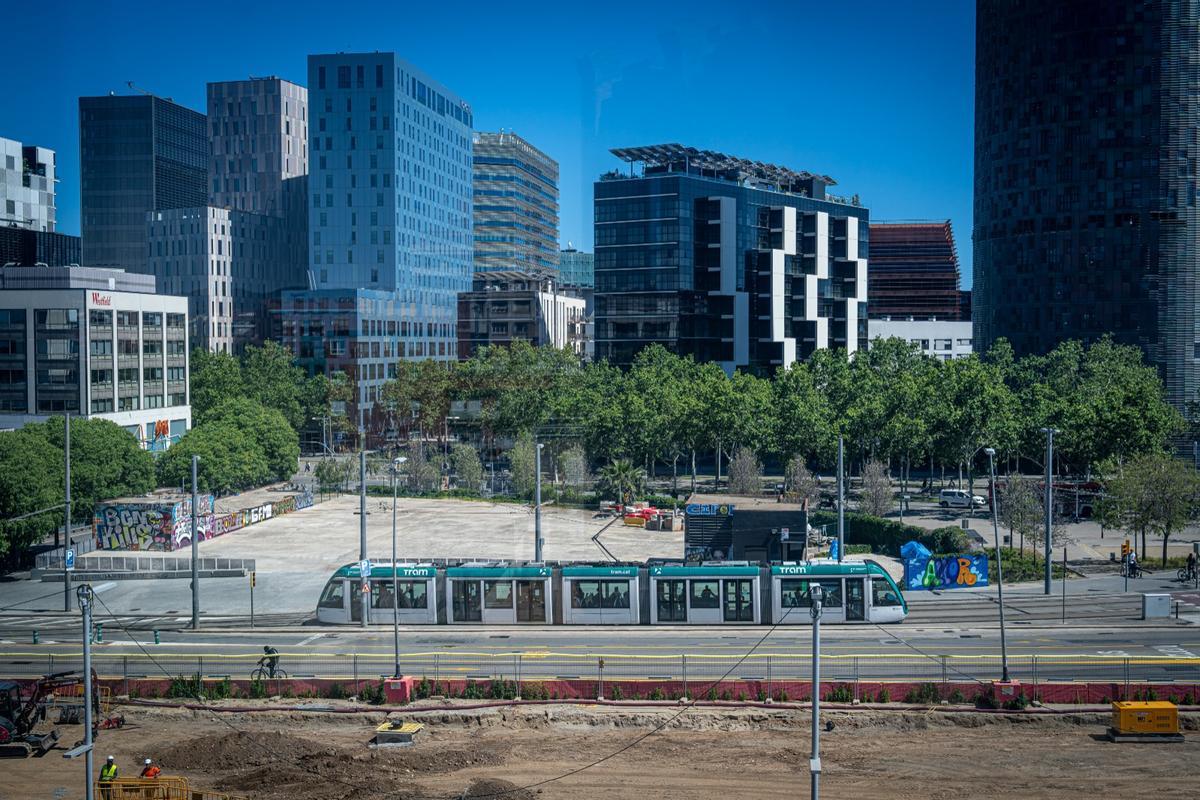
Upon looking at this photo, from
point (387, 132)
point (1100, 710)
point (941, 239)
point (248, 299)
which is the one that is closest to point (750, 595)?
point (1100, 710)

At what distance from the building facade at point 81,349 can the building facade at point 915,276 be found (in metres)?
133

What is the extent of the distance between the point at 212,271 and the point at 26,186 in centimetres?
3988

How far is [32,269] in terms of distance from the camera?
74.2 meters

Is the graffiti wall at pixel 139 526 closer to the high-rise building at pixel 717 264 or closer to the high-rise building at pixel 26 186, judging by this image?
the high-rise building at pixel 26 186

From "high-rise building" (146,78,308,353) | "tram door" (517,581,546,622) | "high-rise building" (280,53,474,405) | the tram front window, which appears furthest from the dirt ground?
"high-rise building" (146,78,308,353)

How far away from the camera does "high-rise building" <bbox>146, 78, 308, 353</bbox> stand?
134m

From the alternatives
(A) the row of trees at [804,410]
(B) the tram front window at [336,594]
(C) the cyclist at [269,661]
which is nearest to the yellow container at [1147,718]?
(C) the cyclist at [269,661]

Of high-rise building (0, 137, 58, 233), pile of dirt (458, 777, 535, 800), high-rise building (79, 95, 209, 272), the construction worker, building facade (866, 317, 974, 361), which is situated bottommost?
pile of dirt (458, 777, 535, 800)

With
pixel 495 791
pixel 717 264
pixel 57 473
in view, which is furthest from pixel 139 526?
pixel 717 264

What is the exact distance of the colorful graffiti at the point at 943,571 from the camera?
45.6 metres

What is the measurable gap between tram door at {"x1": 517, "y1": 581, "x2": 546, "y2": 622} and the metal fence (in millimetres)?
4028

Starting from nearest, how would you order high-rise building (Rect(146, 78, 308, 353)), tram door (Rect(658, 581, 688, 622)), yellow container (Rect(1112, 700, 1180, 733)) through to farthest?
yellow container (Rect(1112, 700, 1180, 733)) < tram door (Rect(658, 581, 688, 622)) < high-rise building (Rect(146, 78, 308, 353))

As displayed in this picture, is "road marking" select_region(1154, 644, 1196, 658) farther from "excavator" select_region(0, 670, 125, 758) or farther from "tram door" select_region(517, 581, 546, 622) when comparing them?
"excavator" select_region(0, 670, 125, 758)

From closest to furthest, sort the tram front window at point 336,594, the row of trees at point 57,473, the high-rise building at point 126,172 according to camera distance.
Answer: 1. the tram front window at point 336,594
2. the row of trees at point 57,473
3. the high-rise building at point 126,172
